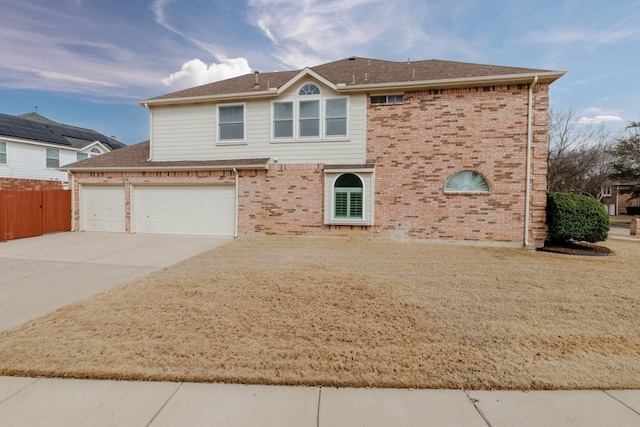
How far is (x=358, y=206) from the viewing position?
10930 millimetres

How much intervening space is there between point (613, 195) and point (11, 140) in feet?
190

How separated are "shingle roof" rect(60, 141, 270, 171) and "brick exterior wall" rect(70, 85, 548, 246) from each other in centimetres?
42

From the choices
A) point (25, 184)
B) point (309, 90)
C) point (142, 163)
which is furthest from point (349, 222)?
Answer: point (25, 184)

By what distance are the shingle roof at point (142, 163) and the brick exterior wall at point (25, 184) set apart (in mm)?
7916

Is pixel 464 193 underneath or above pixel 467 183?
underneath

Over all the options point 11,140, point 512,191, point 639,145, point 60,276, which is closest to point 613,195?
point 639,145

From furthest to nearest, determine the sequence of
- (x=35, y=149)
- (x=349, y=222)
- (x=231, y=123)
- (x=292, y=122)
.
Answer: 1. (x=35, y=149)
2. (x=231, y=123)
3. (x=292, y=122)
4. (x=349, y=222)

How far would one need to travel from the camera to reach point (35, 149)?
67.4ft

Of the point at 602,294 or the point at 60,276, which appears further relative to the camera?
the point at 60,276

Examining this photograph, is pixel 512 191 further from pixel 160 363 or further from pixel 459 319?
pixel 160 363

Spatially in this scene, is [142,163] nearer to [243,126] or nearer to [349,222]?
[243,126]

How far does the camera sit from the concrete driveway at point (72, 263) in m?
4.84

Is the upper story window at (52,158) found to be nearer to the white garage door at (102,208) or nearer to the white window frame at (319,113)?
the white garage door at (102,208)

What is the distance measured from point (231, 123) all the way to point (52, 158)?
18.0 meters
